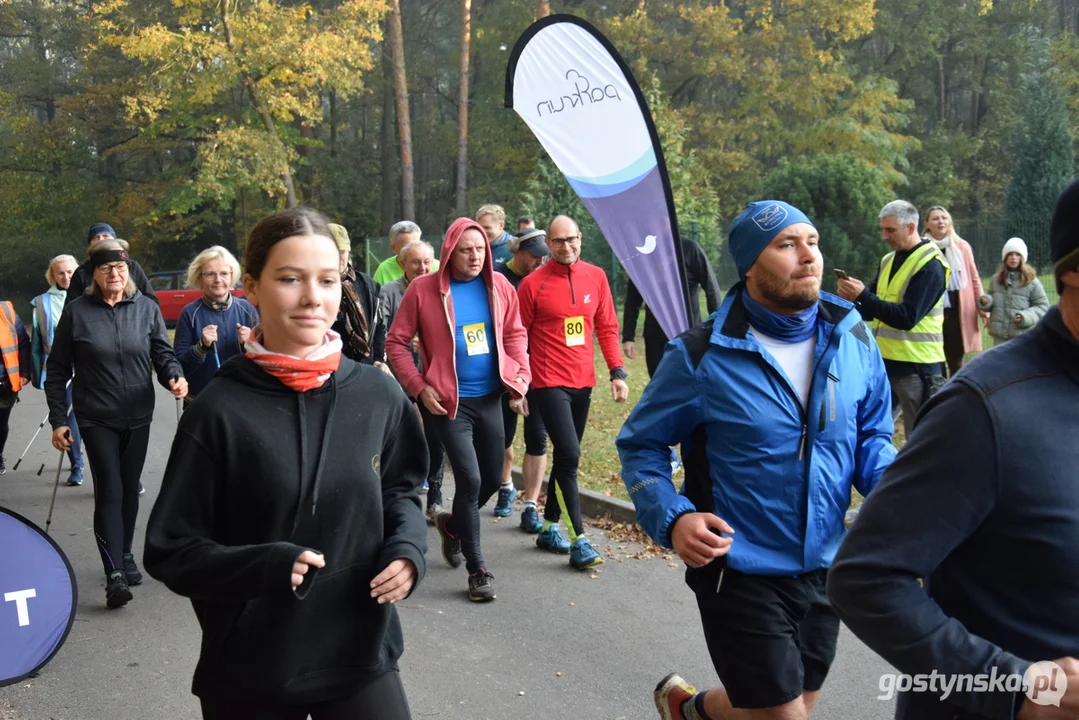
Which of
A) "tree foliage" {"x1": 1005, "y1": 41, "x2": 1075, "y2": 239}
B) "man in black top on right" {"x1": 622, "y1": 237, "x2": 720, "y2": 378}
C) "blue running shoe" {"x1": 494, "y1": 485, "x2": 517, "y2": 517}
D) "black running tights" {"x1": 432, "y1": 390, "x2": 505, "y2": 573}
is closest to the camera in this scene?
"black running tights" {"x1": 432, "y1": 390, "x2": 505, "y2": 573}

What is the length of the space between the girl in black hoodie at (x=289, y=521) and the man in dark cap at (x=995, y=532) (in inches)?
46.7

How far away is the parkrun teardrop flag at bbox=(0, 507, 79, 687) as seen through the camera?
4891 millimetres

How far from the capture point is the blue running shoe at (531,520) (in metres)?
7.45

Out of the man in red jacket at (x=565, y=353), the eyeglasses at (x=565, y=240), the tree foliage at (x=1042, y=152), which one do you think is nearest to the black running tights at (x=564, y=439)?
the man in red jacket at (x=565, y=353)

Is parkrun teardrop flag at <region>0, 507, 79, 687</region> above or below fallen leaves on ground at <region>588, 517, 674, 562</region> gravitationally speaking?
above

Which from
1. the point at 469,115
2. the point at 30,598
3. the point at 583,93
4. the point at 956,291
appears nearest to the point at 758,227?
the point at 30,598

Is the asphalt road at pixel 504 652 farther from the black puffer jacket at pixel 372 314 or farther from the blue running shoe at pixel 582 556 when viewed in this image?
the black puffer jacket at pixel 372 314

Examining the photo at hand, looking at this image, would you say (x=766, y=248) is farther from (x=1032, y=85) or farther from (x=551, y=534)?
(x=1032, y=85)

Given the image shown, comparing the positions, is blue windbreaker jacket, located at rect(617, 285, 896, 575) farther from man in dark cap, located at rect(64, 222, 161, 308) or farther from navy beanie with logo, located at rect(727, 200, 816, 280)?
man in dark cap, located at rect(64, 222, 161, 308)

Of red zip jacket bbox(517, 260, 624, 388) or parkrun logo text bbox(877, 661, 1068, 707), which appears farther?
red zip jacket bbox(517, 260, 624, 388)

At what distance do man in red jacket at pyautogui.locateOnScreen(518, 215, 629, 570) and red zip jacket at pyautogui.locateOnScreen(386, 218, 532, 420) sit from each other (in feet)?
1.37

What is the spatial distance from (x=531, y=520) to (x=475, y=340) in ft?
5.80

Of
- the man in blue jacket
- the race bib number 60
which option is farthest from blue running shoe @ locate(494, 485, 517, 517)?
the man in blue jacket

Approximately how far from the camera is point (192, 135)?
31000 mm
